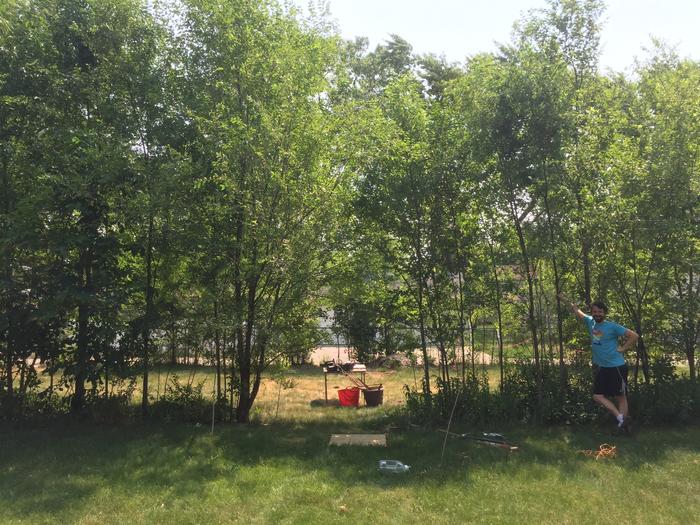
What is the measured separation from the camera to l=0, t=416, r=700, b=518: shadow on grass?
4711mm

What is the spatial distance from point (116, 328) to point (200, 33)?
422 cm

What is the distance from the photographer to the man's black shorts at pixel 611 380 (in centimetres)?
579

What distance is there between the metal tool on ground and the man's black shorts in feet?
4.21

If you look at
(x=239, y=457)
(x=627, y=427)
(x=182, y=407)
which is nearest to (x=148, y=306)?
(x=182, y=407)

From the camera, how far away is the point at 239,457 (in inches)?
218

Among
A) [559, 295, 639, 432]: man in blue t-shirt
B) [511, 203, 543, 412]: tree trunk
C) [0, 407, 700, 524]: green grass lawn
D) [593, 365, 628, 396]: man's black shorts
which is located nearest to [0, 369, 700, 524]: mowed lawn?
[0, 407, 700, 524]: green grass lawn

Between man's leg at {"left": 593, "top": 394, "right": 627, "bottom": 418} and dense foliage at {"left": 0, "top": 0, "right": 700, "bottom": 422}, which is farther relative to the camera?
dense foliage at {"left": 0, "top": 0, "right": 700, "bottom": 422}

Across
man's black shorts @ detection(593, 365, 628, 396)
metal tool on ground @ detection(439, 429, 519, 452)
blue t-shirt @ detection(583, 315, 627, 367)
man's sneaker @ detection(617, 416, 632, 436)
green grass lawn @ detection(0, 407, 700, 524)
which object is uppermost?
blue t-shirt @ detection(583, 315, 627, 367)

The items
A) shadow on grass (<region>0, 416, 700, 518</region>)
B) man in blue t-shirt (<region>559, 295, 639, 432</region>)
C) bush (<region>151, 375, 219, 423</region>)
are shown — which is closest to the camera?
shadow on grass (<region>0, 416, 700, 518</region>)

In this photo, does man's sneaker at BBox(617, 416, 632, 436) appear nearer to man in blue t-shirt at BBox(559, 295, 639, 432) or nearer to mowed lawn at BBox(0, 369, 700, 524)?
man in blue t-shirt at BBox(559, 295, 639, 432)

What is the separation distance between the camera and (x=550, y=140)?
21.7ft

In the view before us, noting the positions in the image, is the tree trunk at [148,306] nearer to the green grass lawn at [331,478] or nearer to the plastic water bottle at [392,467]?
the green grass lawn at [331,478]

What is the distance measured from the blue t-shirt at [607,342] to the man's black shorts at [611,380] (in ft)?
0.23

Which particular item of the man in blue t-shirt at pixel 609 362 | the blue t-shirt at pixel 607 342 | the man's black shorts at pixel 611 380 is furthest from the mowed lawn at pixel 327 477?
the blue t-shirt at pixel 607 342
